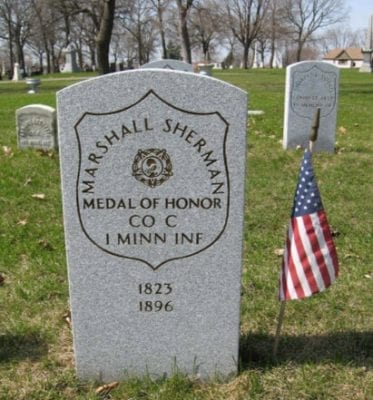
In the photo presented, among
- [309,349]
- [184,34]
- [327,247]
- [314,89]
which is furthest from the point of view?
[184,34]

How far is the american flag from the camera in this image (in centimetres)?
288

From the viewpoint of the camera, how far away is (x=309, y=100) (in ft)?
27.7

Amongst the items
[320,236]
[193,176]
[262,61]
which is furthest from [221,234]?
[262,61]

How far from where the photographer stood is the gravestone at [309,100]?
8.33 meters

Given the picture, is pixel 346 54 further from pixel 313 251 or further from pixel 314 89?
pixel 313 251

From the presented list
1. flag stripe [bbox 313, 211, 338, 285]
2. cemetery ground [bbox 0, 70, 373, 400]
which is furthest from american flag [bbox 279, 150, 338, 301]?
cemetery ground [bbox 0, 70, 373, 400]

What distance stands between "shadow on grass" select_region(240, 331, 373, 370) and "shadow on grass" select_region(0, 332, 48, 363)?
3.98 ft

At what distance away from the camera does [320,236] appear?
9.54 feet

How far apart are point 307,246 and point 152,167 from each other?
37.9 inches

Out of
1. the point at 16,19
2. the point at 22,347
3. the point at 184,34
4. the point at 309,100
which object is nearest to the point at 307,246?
the point at 22,347

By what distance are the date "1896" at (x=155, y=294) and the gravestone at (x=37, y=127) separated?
5.61 meters

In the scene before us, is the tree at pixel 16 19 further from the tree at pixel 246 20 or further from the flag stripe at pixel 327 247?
the flag stripe at pixel 327 247

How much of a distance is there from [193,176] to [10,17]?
61.2 metres

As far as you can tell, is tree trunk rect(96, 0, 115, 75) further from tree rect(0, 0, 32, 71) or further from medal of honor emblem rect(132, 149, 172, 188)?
tree rect(0, 0, 32, 71)
